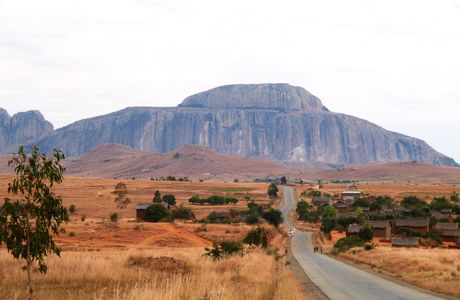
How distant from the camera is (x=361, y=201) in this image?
13838cm

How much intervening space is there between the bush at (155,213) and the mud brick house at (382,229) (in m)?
34.8

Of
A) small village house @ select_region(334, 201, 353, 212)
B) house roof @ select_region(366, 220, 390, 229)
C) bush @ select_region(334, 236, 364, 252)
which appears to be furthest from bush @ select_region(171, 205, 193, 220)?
small village house @ select_region(334, 201, 353, 212)

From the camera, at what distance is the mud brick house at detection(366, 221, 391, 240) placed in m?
95.8

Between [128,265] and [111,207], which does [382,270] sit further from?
[111,207]

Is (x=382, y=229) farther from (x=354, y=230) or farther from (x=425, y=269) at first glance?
(x=425, y=269)

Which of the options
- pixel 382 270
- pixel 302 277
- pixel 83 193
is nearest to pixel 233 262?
pixel 302 277

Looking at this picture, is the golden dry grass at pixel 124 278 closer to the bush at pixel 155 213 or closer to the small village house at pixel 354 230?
the bush at pixel 155 213

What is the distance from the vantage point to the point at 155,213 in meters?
88.0

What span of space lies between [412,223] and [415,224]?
2.43 feet

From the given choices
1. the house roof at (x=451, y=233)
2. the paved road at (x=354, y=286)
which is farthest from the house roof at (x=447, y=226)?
the paved road at (x=354, y=286)

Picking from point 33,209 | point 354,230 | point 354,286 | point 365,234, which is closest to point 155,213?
point 354,230

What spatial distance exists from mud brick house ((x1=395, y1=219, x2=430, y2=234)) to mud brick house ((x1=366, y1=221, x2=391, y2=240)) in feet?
6.26

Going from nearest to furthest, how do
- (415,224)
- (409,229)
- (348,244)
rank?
(348,244)
(409,229)
(415,224)

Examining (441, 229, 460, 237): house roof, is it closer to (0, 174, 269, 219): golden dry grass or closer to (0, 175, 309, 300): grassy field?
(0, 175, 309, 300): grassy field
